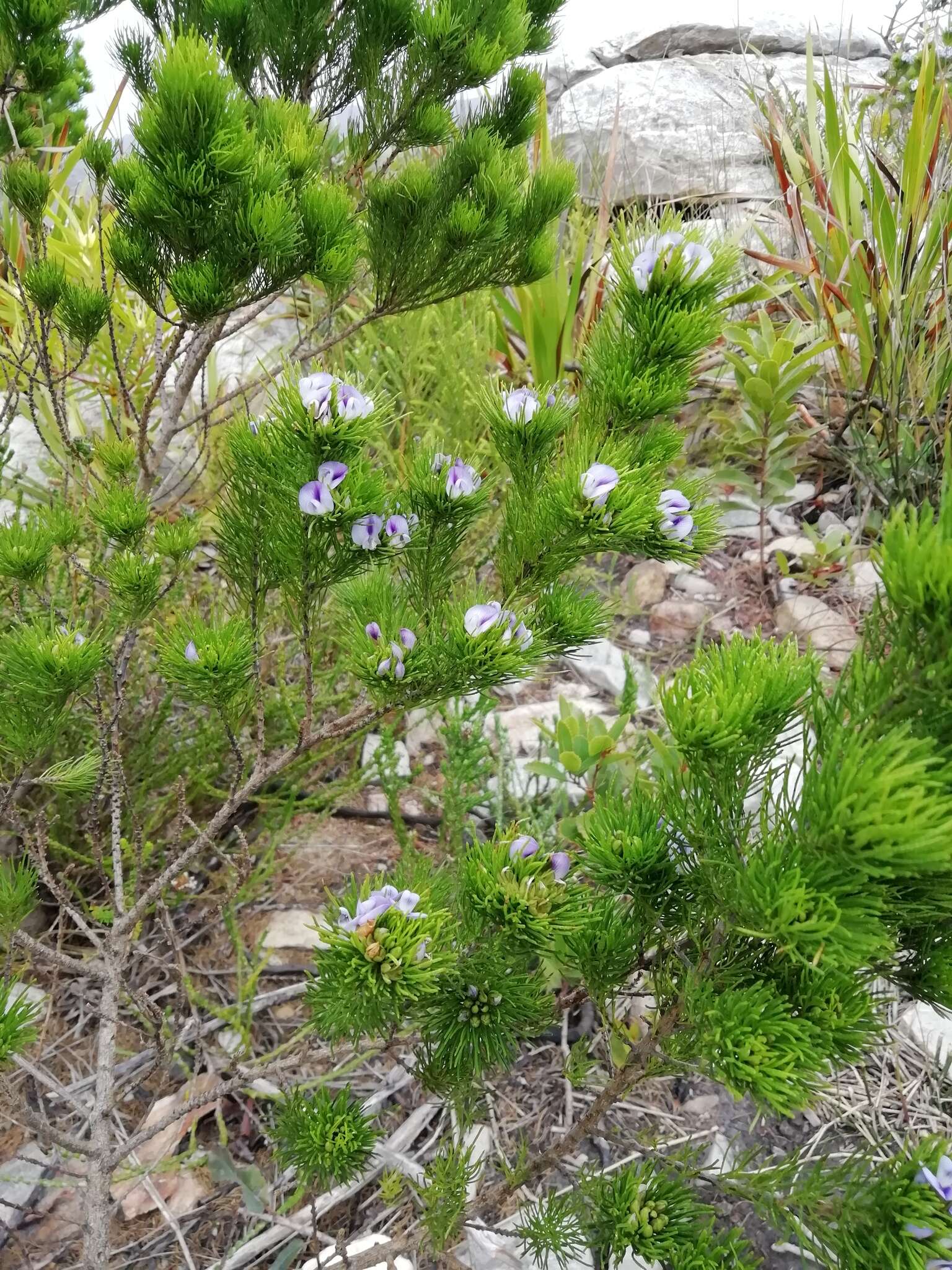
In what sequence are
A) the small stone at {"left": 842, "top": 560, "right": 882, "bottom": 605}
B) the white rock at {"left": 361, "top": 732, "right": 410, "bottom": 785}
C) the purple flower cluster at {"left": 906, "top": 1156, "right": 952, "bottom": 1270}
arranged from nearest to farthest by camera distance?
the purple flower cluster at {"left": 906, "top": 1156, "right": 952, "bottom": 1270}
the white rock at {"left": 361, "top": 732, "right": 410, "bottom": 785}
the small stone at {"left": 842, "top": 560, "right": 882, "bottom": 605}

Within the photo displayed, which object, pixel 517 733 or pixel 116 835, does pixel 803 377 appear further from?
pixel 116 835

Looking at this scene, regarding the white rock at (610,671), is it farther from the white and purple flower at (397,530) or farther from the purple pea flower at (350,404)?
the purple pea flower at (350,404)

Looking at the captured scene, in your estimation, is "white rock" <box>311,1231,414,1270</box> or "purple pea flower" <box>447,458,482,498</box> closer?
"purple pea flower" <box>447,458,482,498</box>

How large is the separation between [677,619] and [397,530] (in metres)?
1.82

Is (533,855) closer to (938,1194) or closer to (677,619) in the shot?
(938,1194)

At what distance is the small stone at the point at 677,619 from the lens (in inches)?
94.6

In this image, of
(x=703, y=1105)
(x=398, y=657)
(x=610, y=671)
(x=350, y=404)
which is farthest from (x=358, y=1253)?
(x=610, y=671)

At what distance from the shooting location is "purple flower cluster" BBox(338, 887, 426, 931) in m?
0.62

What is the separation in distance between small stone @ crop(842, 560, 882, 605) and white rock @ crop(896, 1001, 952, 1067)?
49.2 inches

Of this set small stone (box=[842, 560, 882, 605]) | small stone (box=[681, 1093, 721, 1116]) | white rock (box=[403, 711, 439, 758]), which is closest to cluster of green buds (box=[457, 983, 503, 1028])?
small stone (box=[681, 1093, 721, 1116])

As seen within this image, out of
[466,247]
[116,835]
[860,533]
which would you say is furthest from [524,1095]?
[860,533]

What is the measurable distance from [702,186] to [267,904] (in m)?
4.91

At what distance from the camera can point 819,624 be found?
2145 millimetres

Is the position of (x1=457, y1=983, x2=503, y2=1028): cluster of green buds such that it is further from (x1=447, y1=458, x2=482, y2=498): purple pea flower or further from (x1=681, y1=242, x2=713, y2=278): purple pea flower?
(x1=681, y1=242, x2=713, y2=278): purple pea flower
